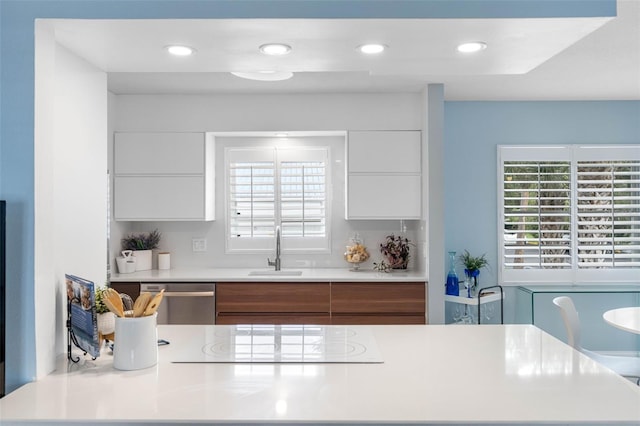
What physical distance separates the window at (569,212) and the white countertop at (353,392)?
278cm

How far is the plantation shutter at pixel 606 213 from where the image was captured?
4.47 meters

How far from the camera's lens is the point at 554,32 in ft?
5.50

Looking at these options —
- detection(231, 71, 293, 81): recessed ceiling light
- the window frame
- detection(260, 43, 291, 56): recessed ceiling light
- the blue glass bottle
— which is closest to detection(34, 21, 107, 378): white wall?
detection(260, 43, 291, 56): recessed ceiling light

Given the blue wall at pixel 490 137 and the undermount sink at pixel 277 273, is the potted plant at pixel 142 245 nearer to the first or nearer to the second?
the undermount sink at pixel 277 273

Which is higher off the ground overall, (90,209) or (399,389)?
(90,209)

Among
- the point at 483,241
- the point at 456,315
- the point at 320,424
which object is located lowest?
the point at 456,315

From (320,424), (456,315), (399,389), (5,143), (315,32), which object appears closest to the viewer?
(320,424)

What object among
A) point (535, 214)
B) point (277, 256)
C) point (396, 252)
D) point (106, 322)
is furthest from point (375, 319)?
point (106, 322)

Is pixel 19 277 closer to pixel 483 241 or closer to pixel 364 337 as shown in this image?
pixel 364 337

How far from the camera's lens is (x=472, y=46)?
5.99ft

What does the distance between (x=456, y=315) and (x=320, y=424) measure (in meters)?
3.25

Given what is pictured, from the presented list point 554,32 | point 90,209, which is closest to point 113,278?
point 90,209

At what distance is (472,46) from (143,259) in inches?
131

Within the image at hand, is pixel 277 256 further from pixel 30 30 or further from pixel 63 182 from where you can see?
pixel 30 30
